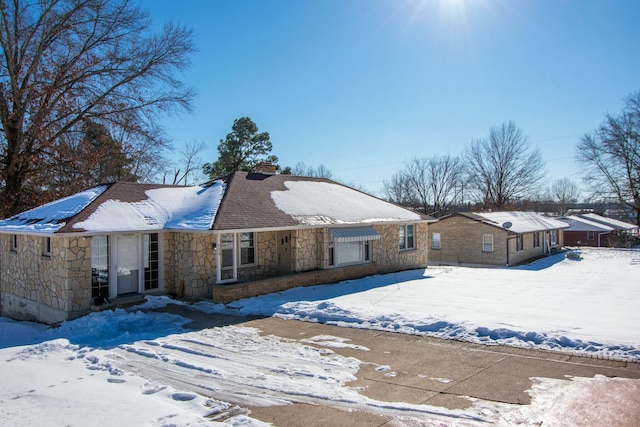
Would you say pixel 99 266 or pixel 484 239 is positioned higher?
pixel 99 266

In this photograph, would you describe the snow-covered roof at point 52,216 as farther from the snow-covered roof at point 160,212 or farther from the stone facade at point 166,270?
the snow-covered roof at point 160,212

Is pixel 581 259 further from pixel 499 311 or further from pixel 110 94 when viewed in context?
pixel 110 94

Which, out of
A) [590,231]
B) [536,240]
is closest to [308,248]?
[536,240]

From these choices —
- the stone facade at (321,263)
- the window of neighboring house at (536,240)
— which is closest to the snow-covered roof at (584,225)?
the window of neighboring house at (536,240)

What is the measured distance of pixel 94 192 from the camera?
15031 millimetres

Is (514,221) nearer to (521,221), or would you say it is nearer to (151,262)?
(521,221)

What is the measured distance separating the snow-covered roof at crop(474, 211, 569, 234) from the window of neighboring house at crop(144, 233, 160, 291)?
24591 mm

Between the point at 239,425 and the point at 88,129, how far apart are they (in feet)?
74.4

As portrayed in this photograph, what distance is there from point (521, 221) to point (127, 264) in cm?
3080

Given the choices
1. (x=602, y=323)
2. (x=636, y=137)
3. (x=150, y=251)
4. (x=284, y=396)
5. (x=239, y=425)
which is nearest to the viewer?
(x=239, y=425)

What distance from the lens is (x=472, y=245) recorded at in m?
32.2

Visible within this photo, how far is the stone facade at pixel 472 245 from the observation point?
102 ft

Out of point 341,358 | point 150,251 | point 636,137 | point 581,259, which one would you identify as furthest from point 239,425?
point 636,137

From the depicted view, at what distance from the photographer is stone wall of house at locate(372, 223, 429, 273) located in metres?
19.8
